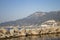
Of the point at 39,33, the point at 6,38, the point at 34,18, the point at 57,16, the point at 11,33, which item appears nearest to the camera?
the point at 6,38

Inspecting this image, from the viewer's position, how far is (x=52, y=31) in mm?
32500

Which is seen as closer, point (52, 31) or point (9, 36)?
point (9, 36)

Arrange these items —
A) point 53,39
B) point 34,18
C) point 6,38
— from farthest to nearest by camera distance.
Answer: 1. point 34,18
2. point 6,38
3. point 53,39

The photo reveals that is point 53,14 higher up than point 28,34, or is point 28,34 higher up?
point 53,14

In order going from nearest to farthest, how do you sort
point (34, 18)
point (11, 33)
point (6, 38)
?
point (6, 38), point (11, 33), point (34, 18)

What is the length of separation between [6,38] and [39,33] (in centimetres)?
644

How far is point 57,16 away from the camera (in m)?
70.4

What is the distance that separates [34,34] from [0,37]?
5.56 metres

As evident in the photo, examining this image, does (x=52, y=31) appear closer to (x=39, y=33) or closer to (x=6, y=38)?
(x=39, y=33)

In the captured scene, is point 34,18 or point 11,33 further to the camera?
point 34,18

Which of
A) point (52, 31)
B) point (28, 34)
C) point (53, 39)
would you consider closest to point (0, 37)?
point (28, 34)

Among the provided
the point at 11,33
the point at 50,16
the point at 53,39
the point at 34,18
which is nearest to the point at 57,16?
the point at 50,16

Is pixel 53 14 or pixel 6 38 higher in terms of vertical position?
pixel 53 14

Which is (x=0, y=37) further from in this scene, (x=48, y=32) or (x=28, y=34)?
(x=48, y=32)
